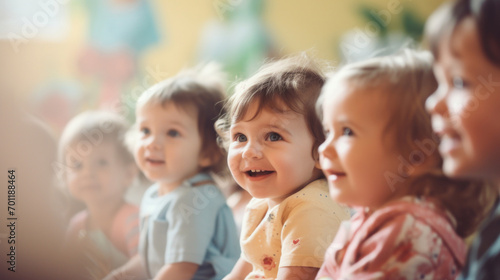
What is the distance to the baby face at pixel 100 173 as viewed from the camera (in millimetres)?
1973

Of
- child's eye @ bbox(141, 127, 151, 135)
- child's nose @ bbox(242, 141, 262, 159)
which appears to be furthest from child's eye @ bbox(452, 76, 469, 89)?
child's eye @ bbox(141, 127, 151, 135)

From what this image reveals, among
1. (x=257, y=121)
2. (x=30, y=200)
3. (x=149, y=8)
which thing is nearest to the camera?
(x=257, y=121)

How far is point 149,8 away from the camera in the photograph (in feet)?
6.43

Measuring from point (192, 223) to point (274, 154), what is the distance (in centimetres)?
45

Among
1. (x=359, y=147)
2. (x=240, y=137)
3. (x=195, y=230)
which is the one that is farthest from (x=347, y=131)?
(x=195, y=230)

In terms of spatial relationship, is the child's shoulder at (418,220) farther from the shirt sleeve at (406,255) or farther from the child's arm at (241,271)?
the child's arm at (241,271)

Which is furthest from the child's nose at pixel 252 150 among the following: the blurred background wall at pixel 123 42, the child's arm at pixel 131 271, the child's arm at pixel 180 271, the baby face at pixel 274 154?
the child's arm at pixel 131 271

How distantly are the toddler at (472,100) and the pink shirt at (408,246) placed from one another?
40mm

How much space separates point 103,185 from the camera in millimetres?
1982

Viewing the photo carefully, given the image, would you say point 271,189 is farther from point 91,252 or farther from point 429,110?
point 91,252

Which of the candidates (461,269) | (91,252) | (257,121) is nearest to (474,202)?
(461,269)

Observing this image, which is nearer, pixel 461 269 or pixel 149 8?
pixel 461 269

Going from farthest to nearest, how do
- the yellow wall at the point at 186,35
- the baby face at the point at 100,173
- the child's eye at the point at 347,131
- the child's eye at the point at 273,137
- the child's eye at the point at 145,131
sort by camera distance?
1. the baby face at the point at 100,173
2. the child's eye at the point at 145,131
3. the yellow wall at the point at 186,35
4. the child's eye at the point at 273,137
5. the child's eye at the point at 347,131

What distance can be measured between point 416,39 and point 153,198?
0.92 m
